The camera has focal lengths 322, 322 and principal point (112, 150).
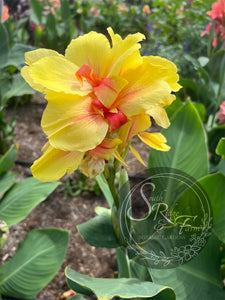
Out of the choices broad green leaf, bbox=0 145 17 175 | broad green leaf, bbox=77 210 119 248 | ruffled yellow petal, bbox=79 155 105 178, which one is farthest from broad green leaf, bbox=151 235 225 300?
broad green leaf, bbox=0 145 17 175

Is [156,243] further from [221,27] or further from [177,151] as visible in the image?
[221,27]

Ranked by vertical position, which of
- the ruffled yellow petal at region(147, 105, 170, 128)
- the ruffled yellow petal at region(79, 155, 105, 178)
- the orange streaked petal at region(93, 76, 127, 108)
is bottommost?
the ruffled yellow petal at region(79, 155, 105, 178)

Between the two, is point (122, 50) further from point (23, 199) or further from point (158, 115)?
point (23, 199)

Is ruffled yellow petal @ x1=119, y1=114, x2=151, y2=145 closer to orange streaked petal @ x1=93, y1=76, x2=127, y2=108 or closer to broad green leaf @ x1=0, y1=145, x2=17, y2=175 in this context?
orange streaked petal @ x1=93, y1=76, x2=127, y2=108

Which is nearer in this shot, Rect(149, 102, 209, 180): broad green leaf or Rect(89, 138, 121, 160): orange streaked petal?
Rect(89, 138, 121, 160): orange streaked petal

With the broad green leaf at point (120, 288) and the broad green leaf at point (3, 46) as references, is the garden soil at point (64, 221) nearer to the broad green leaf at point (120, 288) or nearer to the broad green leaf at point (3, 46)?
the broad green leaf at point (3, 46)

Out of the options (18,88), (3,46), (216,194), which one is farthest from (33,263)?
(3,46)

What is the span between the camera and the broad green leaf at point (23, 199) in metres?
1.28

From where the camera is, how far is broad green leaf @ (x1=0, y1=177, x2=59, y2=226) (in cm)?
128

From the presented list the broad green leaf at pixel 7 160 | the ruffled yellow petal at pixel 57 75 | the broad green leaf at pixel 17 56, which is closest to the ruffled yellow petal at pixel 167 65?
the ruffled yellow petal at pixel 57 75

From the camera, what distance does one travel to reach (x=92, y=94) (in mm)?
523

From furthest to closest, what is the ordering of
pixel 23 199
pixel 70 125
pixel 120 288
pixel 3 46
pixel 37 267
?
pixel 3 46
pixel 23 199
pixel 37 267
pixel 120 288
pixel 70 125

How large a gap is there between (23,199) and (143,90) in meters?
0.96

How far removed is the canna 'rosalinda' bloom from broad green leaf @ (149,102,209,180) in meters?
0.42
